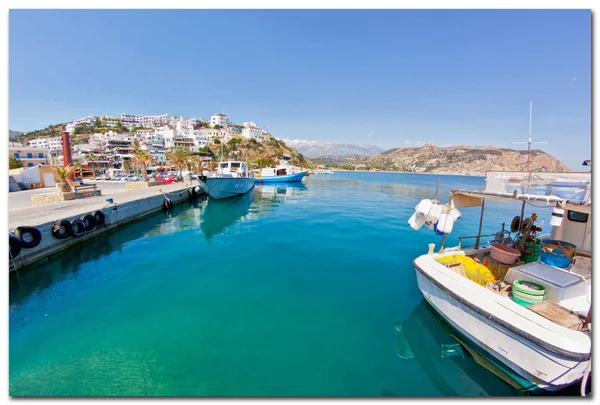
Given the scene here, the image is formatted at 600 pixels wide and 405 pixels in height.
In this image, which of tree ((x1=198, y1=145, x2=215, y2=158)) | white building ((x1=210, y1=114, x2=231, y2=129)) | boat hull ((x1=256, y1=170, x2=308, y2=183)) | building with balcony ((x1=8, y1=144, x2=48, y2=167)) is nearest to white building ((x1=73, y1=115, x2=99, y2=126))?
white building ((x1=210, y1=114, x2=231, y2=129))

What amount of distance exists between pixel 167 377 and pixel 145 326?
70.2 inches

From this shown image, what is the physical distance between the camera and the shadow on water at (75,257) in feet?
24.8

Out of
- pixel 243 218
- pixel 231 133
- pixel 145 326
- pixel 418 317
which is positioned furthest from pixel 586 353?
pixel 231 133

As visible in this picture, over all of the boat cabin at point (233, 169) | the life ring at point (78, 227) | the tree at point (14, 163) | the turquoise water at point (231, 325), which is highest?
the tree at point (14, 163)

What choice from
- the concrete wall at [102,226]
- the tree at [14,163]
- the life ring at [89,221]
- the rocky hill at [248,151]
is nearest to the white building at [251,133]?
the rocky hill at [248,151]

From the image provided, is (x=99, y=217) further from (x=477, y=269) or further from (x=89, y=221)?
(x=477, y=269)

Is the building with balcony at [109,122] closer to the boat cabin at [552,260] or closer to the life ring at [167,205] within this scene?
the life ring at [167,205]

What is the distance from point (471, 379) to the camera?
4.34 meters

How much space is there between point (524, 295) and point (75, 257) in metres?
13.9

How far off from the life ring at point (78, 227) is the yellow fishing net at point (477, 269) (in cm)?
1403

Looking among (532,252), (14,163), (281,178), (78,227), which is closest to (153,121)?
(14,163)

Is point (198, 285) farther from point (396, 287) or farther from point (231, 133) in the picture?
point (231, 133)

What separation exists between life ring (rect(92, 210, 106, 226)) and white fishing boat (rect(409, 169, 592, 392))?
1440cm

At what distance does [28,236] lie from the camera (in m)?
8.95
